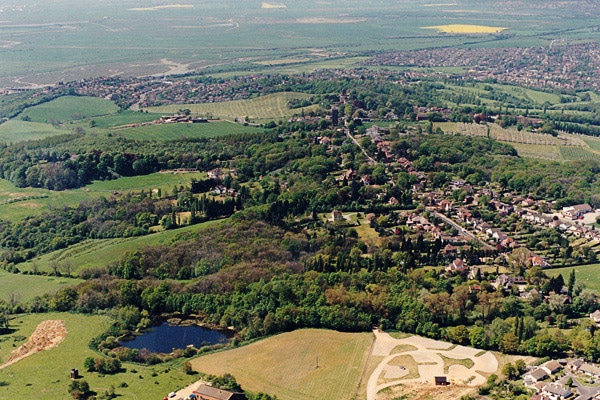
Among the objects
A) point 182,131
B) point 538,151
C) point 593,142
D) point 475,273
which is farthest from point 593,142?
point 182,131

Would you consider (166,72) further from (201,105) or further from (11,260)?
(11,260)

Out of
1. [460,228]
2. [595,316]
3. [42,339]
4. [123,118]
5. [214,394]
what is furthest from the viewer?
[123,118]

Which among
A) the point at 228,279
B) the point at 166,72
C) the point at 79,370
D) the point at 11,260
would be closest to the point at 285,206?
the point at 228,279

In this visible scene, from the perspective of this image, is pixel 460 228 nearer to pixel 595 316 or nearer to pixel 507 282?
pixel 507 282

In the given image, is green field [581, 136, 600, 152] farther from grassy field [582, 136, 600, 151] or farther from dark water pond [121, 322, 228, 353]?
dark water pond [121, 322, 228, 353]

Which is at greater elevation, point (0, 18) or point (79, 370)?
point (0, 18)
